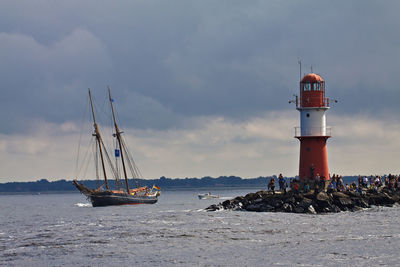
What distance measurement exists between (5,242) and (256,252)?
52.3 ft

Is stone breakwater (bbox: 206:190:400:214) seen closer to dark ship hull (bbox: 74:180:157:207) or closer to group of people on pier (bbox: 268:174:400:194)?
group of people on pier (bbox: 268:174:400:194)

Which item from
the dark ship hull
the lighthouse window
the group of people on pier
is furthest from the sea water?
the dark ship hull

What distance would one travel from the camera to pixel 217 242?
37.8 meters

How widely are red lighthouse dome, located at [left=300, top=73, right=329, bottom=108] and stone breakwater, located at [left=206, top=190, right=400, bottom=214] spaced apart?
817 cm

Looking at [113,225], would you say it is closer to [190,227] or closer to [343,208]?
[190,227]

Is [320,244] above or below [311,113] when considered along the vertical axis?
below

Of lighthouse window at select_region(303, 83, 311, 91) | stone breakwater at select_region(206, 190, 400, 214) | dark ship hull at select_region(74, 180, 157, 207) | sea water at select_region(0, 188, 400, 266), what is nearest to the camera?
sea water at select_region(0, 188, 400, 266)

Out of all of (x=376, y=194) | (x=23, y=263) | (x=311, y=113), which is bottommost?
(x=23, y=263)

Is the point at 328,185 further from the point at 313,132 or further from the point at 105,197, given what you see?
the point at 105,197

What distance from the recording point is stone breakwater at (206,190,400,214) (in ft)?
187

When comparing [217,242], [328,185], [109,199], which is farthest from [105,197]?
[217,242]

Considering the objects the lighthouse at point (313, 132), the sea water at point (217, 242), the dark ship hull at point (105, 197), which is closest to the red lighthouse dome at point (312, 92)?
the lighthouse at point (313, 132)

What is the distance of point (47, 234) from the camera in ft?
147

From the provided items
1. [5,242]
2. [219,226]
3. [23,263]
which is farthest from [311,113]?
[23,263]
